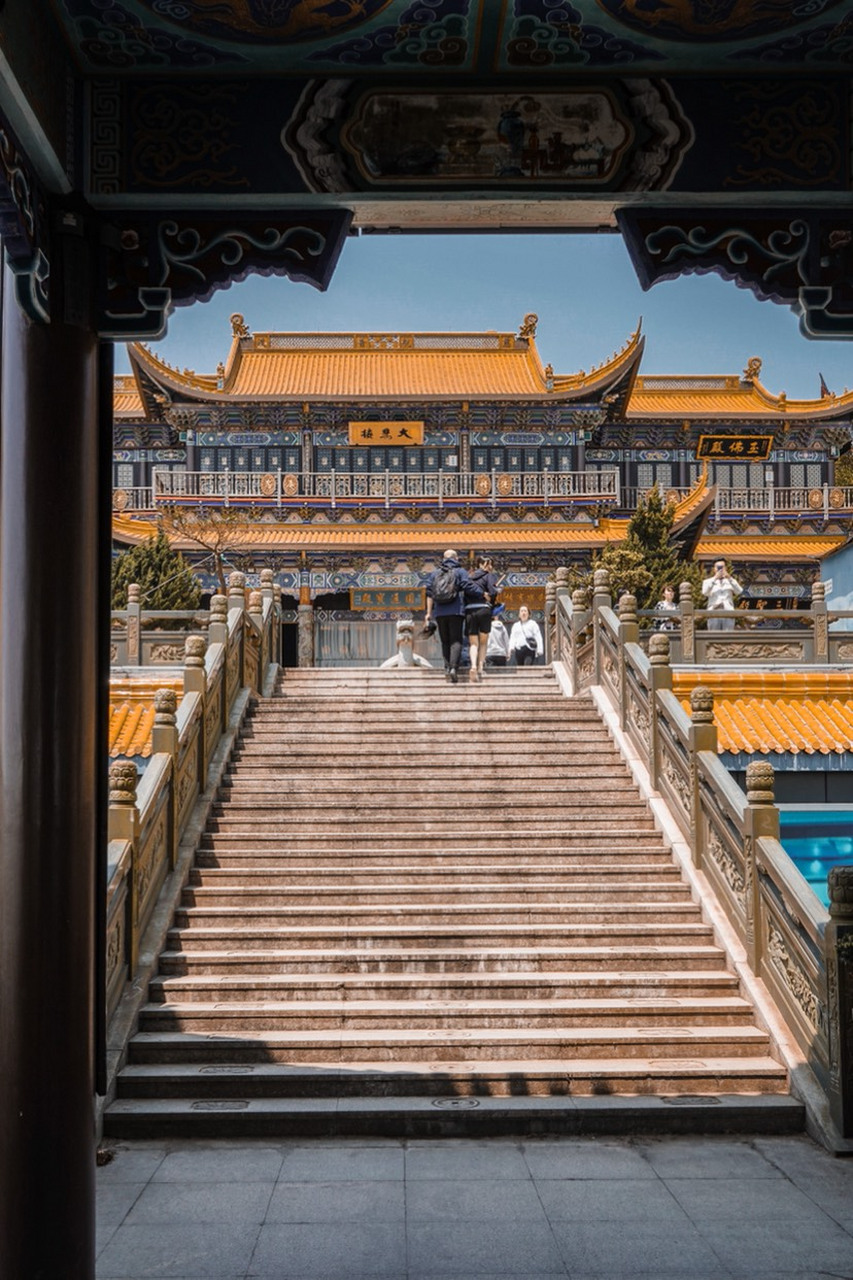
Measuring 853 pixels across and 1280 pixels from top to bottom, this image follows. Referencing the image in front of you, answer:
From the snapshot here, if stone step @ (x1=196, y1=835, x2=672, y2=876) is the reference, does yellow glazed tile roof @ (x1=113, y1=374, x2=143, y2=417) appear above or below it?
above

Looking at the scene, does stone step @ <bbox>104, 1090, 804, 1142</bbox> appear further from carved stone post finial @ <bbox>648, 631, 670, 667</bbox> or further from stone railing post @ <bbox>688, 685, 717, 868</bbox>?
A: carved stone post finial @ <bbox>648, 631, 670, 667</bbox>

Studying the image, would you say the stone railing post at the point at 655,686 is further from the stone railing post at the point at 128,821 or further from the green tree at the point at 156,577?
the green tree at the point at 156,577

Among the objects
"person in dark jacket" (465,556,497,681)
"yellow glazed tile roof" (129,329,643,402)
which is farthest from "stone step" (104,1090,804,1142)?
"yellow glazed tile roof" (129,329,643,402)

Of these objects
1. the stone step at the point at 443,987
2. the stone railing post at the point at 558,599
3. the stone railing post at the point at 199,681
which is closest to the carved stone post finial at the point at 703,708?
the stone step at the point at 443,987

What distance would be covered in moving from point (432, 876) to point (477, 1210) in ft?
12.8

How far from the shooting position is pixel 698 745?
28.7 feet

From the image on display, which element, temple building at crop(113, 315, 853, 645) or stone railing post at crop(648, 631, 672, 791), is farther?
temple building at crop(113, 315, 853, 645)

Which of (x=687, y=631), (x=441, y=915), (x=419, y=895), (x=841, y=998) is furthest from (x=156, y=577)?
(x=841, y=998)

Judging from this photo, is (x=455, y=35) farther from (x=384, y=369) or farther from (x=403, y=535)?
(x=384, y=369)

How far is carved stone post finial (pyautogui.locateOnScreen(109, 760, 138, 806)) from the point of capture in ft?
24.3

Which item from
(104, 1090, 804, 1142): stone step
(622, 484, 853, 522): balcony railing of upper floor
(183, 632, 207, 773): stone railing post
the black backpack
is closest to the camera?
(104, 1090, 804, 1142): stone step

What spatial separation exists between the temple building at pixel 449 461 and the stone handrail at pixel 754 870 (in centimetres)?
1582

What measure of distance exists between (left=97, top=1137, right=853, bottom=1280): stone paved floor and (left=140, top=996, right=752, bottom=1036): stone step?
3.63 ft

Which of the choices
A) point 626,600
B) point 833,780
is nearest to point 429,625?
point 626,600
